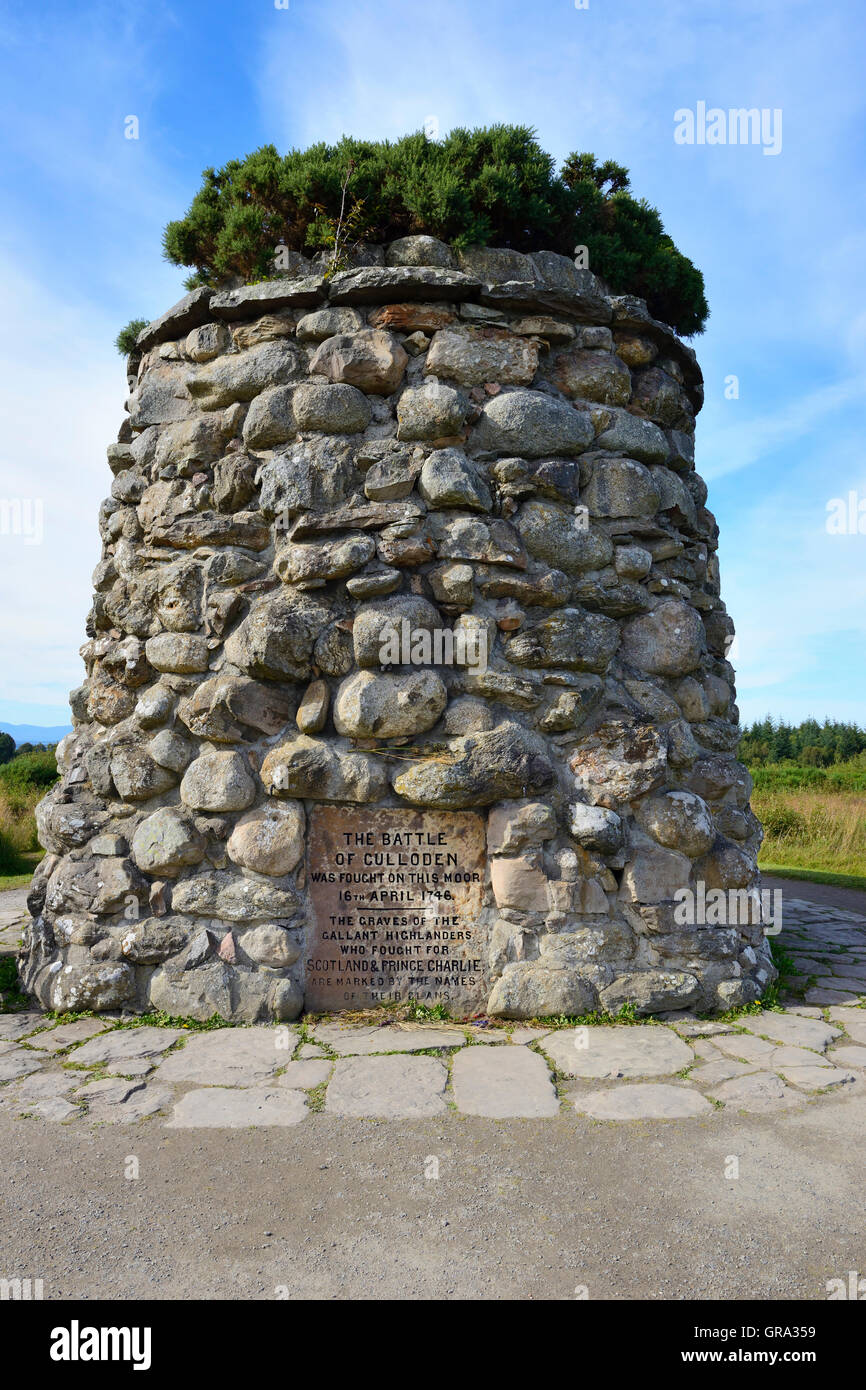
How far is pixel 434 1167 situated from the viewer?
103 inches

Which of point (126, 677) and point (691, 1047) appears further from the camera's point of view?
point (126, 677)

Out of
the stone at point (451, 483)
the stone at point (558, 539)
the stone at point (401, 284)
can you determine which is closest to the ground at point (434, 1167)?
the stone at point (558, 539)

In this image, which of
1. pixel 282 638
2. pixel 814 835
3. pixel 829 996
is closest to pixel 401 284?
pixel 282 638

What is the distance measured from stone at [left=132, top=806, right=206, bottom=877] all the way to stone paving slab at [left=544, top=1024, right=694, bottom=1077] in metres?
1.88

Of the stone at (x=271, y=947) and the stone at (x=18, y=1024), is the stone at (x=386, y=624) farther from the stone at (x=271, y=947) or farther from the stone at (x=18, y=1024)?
the stone at (x=18, y=1024)

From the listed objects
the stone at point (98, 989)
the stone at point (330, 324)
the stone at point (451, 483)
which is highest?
the stone at point (330, 324)

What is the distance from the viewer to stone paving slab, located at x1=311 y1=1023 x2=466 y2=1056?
354 centimetres

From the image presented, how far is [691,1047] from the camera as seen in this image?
11.7ft

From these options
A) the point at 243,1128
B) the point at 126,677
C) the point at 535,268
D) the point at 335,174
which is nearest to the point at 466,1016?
the point at 243,1128

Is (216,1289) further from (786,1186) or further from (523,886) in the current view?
(523,886)

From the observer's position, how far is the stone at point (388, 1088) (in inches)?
118

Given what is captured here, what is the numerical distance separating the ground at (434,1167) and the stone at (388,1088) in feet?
0.03

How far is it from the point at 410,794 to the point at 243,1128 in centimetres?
158

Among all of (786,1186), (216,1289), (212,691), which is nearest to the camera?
(216,1289)
